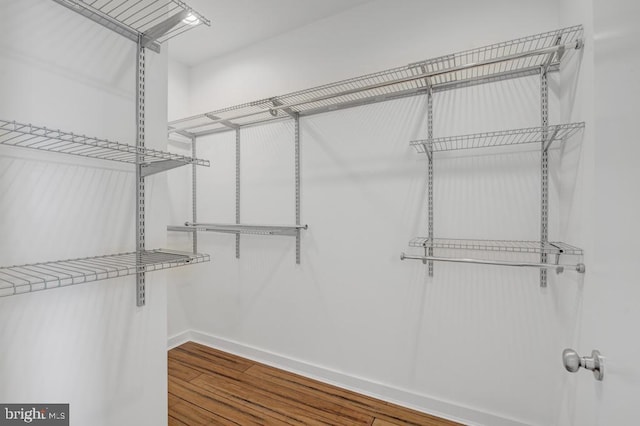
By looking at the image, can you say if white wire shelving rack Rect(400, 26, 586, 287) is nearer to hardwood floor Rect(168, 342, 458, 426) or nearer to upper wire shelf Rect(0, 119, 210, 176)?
hardwood floor Rect(168, 342, 458, 426)

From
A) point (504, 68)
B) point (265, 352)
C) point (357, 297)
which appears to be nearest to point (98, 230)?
point (357, 297)

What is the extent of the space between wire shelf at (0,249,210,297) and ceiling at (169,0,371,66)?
70.8 inches

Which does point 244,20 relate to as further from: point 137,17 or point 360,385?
point 360,385

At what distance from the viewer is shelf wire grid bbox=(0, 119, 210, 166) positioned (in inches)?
36.0

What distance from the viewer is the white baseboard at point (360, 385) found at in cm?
171

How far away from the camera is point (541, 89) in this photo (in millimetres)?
1561

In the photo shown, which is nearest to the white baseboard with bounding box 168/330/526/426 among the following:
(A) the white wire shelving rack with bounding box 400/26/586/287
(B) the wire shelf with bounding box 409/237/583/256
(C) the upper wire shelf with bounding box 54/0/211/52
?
(A) the white wire shelving rack with bounding box 400/26/586/287

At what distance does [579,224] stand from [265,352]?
2.27 meters

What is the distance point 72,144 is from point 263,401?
1822mm

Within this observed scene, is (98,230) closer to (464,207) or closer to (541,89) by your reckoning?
(464,207)

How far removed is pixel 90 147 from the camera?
1160mm

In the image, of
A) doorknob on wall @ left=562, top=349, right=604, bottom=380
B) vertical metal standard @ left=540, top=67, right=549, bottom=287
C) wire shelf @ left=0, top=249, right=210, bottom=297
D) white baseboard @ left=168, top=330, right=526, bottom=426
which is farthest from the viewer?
white baseboard @ left=168, top=330, right=526, bottom=426

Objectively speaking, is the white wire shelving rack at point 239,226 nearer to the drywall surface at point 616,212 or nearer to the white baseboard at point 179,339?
the white baseboard at point 179,339
